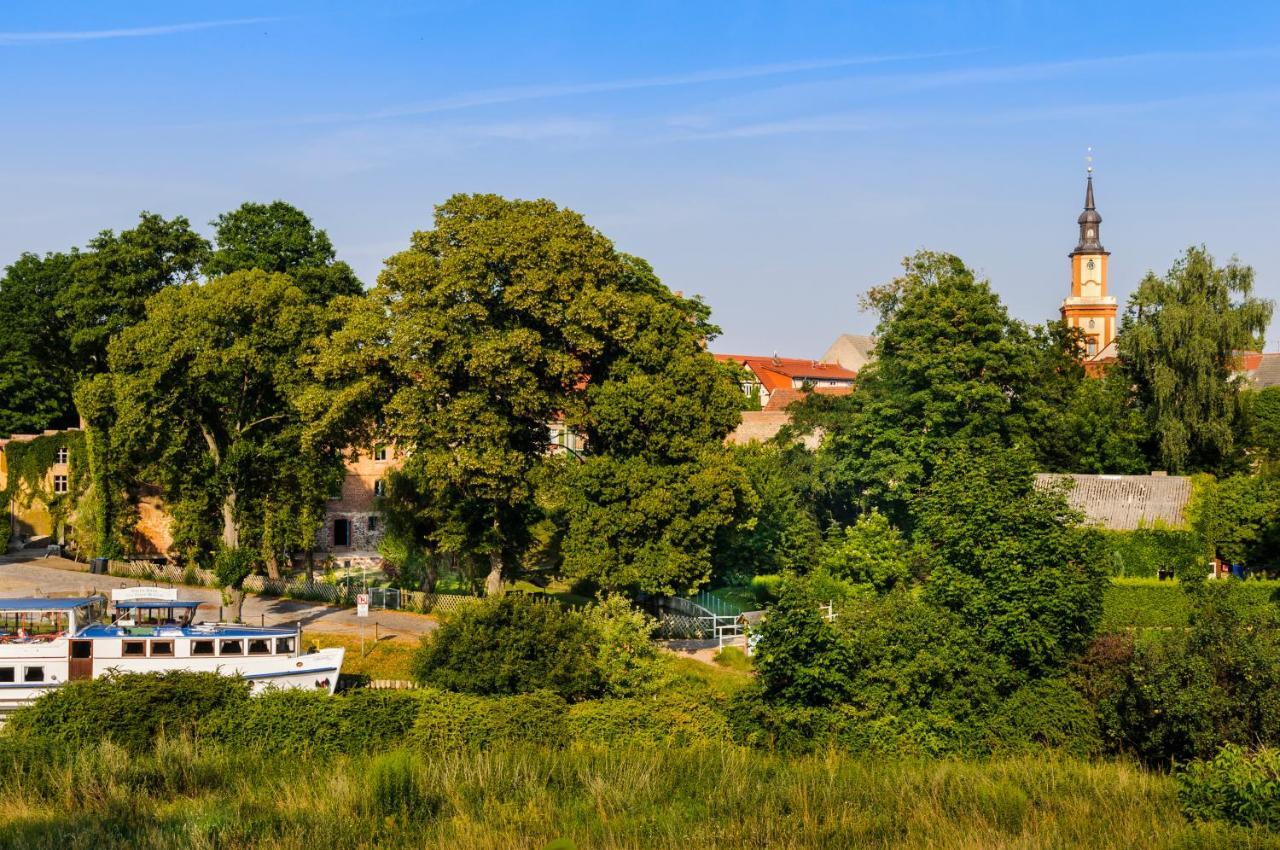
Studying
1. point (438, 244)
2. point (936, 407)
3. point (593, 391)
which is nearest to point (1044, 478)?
point (936, 407)

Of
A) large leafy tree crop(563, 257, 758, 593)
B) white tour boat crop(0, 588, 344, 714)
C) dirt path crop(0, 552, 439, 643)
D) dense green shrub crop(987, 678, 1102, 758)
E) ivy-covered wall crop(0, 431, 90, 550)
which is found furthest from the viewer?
ivy-covered wall crop(0, 431, 90, 550)

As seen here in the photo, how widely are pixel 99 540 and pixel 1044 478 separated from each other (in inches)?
1412

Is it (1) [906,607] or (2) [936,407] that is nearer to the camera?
(1) [906,607]

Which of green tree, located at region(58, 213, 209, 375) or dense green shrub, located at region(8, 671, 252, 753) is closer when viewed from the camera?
dense green shrub, located at region(8, 671, 252, 753)

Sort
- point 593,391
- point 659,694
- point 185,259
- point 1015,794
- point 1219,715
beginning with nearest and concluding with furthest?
point 1015,794 → point 1219,715 → point 659,694 → point 593,391 → point 185,259

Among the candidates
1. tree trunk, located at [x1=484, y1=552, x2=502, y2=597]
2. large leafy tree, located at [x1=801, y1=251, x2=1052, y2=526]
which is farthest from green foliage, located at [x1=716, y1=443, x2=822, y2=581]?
tree trunk, located at [x1=484, y1=552, x2=502, y2=597]

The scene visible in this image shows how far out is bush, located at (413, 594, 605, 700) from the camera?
28.3 meters

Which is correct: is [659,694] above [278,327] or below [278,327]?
below

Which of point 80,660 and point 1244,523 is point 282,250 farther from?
point 1244,523

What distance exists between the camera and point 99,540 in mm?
49562

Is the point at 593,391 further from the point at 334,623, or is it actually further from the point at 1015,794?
the point at 1015,794

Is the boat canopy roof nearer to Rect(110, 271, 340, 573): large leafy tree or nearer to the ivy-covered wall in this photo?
Rect(110, 271, 340, 573): large leafy tree

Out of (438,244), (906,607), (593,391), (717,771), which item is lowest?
(717,771)

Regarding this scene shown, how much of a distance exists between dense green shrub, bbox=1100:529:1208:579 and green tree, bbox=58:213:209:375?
1406 inches
